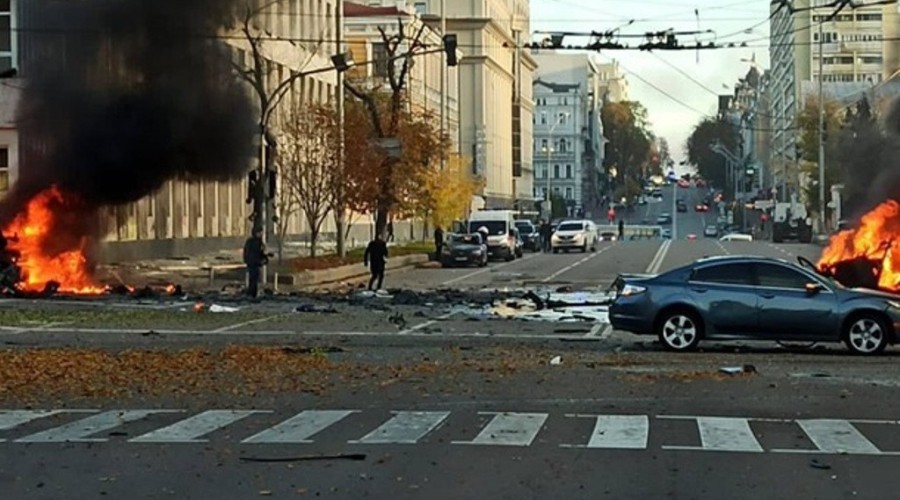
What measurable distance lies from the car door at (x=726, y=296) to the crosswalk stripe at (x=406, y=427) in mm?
7906

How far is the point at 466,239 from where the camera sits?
58.9 meters

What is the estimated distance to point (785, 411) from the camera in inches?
535

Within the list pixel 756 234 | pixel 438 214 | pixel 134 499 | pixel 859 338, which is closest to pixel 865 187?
pixel 859 338

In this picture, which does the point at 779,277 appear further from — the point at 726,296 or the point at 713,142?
the point at 713,142

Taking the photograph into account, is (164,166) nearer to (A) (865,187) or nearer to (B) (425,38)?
(A) (865,187)

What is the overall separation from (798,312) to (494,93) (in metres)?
99.8

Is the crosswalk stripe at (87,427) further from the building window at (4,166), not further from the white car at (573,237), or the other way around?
the white car at (573,237)

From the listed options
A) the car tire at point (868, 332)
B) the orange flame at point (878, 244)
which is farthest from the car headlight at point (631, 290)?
the orange flame at point (878, 244)

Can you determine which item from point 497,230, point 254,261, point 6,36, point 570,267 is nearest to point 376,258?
point 254,261

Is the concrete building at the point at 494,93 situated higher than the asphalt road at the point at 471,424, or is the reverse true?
the concrete building at the point at 494,93

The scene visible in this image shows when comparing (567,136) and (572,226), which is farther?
(567,136)

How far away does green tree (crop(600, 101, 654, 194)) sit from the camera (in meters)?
184

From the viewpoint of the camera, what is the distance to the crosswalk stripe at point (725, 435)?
1110cm

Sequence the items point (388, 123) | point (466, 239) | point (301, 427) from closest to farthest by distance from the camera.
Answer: point (301, 427), point (388, 123), point (466, 239)
